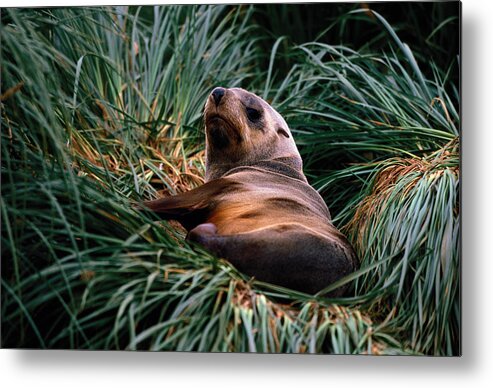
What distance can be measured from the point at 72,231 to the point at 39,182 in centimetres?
27

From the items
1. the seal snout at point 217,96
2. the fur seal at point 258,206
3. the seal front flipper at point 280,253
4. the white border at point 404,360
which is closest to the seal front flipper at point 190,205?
the fur seal at point 258,206

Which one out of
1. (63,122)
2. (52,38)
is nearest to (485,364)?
(63,122)

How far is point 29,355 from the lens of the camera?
4871 millimetres

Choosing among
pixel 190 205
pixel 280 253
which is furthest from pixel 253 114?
pixel 280 253

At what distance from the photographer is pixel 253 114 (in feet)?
17.1

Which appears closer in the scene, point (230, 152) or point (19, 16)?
point (19, 16)

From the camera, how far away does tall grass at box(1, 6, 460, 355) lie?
448 cm

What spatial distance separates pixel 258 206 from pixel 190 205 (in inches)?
13.5

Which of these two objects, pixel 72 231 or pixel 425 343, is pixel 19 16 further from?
pixel 425 343

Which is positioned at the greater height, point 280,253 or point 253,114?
point 253,114

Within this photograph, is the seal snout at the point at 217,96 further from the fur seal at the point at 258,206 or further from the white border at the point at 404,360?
the white border at the point at 404,360

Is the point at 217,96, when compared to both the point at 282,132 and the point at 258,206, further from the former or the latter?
the point at 258,206

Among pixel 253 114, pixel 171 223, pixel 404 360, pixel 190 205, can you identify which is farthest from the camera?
pixel 253 114

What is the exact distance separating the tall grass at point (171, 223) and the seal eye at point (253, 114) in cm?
43
